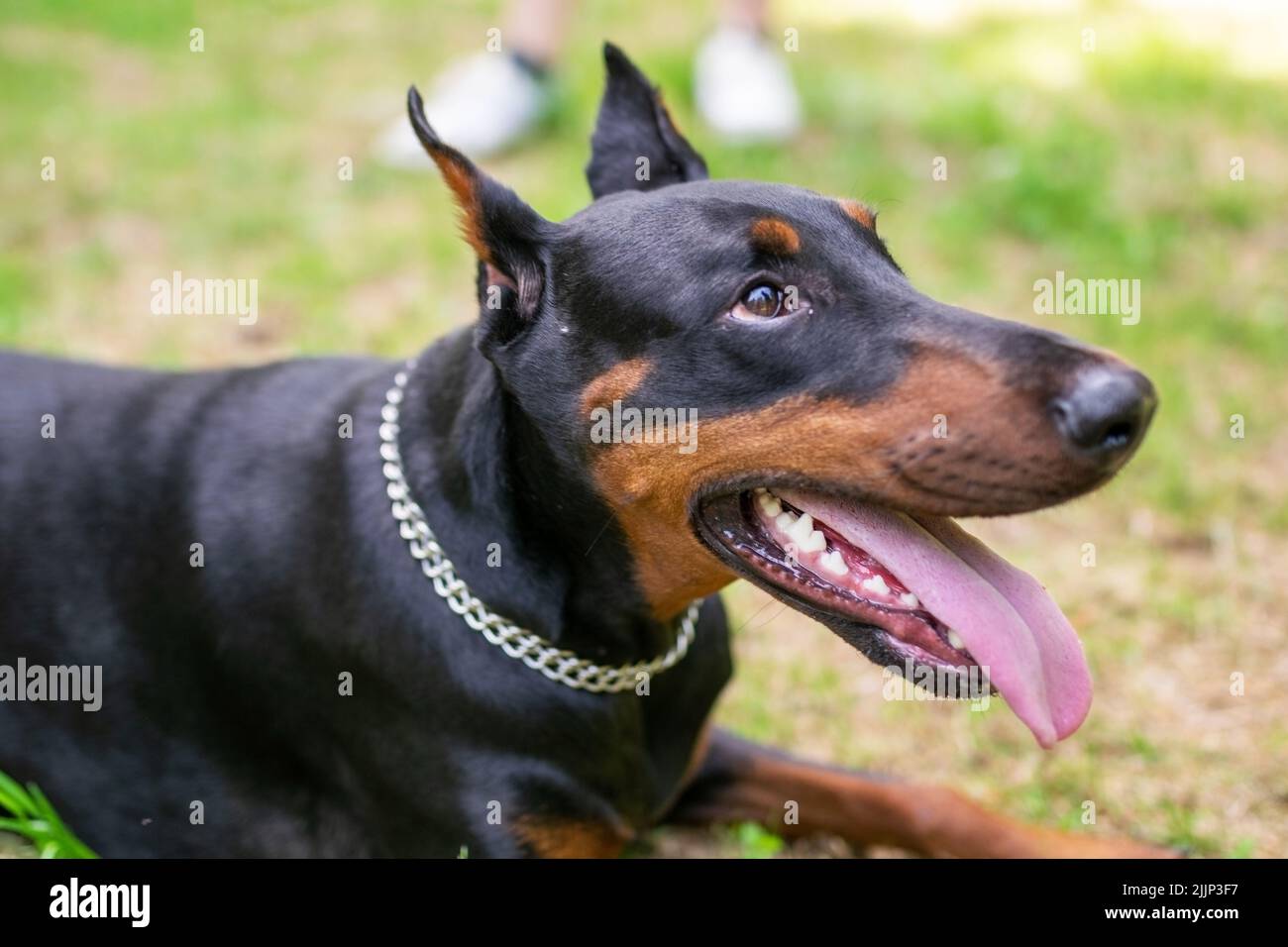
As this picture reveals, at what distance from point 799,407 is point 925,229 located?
4512 millimetres

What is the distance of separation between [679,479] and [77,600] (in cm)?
194

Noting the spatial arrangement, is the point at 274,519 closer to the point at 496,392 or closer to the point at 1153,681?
the point at 496,392

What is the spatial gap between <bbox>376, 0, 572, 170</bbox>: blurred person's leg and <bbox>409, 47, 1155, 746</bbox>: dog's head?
4670 mm

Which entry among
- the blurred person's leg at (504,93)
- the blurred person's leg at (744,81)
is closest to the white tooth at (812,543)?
the blurred person's leg at (744,81)

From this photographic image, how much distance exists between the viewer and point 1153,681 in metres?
4.59

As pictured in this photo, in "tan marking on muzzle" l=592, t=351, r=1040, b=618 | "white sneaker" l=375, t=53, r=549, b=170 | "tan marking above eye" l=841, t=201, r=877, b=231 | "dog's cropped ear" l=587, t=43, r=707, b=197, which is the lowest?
"tan marking on muzzle" l=592, t=351, r=1040, b=618

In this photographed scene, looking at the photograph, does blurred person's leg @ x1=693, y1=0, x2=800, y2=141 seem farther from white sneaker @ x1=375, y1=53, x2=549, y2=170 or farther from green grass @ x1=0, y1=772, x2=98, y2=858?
green grass @ x1=0, y1=772, x2=98, y2=858

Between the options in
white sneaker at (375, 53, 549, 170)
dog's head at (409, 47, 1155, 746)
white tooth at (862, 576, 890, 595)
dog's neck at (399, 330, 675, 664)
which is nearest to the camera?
dog's head at (409, 47, 1155, 746)

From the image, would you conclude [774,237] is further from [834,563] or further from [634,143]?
[634,143]

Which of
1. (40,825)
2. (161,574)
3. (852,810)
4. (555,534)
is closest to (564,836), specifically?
(555,534)

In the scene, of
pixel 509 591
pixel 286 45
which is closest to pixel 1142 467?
pixel 509 591

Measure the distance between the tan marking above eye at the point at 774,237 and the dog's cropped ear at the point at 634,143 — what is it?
897mm

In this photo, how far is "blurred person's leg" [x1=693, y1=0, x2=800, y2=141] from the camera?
7.62 m

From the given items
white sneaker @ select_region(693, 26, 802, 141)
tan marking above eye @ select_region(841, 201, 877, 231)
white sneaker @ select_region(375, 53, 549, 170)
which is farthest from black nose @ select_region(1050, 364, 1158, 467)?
white sneaker @ select_region(375, 53, 549, 170)
